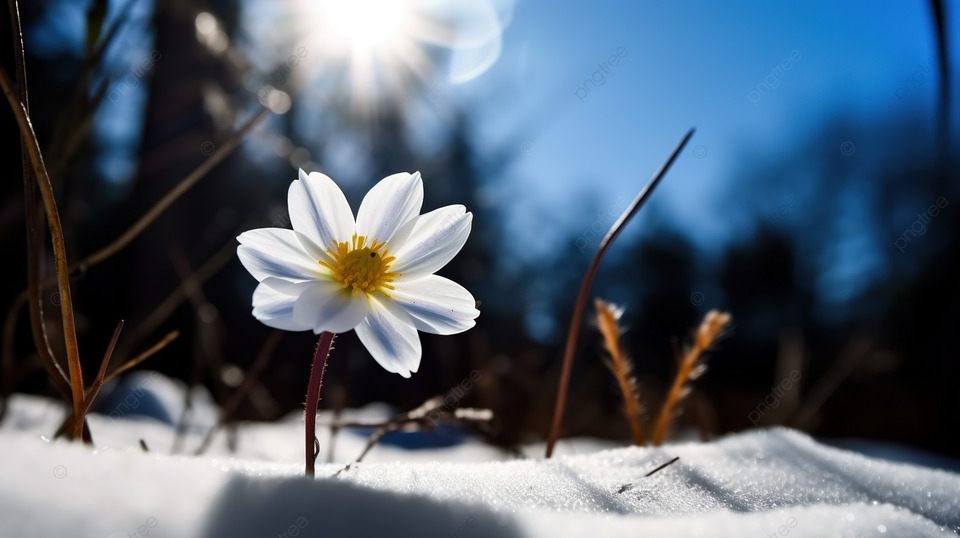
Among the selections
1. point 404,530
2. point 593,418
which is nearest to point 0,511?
point 404,530

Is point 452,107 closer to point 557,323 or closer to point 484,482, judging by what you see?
point 557,323

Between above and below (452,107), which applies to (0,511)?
below

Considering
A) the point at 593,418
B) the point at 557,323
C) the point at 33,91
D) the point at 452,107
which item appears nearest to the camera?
the point at 593,418

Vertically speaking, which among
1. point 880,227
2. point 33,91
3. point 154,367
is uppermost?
point 33,91

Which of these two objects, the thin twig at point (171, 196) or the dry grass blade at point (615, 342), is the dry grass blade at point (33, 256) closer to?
the thin twig at point (171, 196)

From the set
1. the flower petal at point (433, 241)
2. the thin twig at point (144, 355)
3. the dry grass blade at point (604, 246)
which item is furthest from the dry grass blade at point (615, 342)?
the thin twig at point (144, 355)

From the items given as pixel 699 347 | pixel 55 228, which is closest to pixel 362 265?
pixel 55 228

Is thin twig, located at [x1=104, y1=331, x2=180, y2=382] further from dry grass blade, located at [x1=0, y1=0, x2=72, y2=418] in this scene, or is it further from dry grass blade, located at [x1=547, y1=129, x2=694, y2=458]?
dry grass blade, located at [x1=547, y1=129, x2=694, y2=458]
